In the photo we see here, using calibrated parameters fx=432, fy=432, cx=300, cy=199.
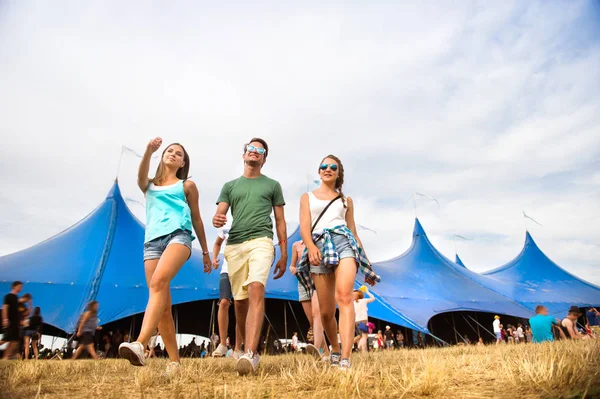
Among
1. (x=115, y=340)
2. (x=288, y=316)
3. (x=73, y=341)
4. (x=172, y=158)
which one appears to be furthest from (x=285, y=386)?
(x=288, y=316)

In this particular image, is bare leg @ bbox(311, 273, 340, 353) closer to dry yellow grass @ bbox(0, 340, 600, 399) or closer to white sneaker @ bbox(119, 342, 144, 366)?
dry yellow grass @ bbox(0, 340, 600, 399)

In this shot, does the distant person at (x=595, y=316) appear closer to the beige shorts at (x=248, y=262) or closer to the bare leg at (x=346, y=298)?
the bare leg at (x=346, y=298)

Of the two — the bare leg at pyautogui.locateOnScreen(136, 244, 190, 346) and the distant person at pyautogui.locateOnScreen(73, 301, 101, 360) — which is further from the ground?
the bare leg at pyautogui.locateOnScreen(136, 244, 190, 346)

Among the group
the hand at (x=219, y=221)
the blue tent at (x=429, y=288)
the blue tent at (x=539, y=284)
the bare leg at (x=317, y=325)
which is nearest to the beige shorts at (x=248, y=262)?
the hand at (x=219, y=221)

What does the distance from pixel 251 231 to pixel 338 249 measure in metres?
0.58

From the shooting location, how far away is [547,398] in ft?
4.16

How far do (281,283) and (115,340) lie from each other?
13.5ft

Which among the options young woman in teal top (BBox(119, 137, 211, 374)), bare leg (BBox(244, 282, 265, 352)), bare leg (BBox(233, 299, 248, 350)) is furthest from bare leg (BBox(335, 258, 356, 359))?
young woman in teal top (BBox(119, 137, 211, 374))

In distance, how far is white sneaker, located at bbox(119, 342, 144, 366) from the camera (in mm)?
1900

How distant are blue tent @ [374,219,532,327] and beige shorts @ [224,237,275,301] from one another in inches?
330

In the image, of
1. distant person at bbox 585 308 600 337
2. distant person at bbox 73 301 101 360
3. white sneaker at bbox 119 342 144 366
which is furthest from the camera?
distant person at bbox 585 308 600 337

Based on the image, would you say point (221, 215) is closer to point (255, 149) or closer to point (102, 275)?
point (255, 149)

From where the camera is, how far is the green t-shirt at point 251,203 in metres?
2.78

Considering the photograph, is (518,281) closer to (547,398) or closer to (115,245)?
(115,245)
